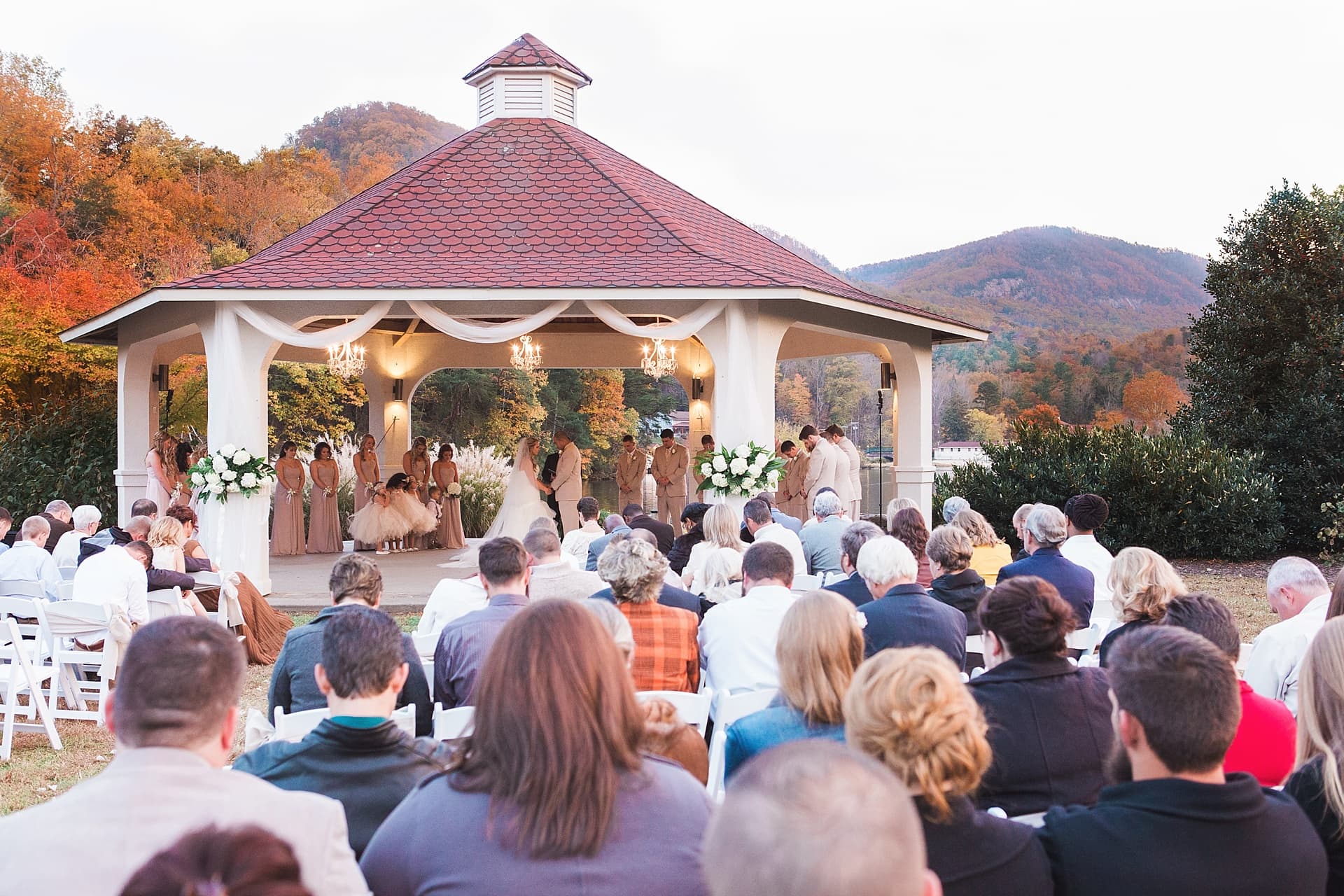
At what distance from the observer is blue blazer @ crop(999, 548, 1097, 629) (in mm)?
5809

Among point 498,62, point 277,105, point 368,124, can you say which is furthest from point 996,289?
point 498,62

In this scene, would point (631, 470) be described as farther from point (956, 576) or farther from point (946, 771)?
point (946, 771)

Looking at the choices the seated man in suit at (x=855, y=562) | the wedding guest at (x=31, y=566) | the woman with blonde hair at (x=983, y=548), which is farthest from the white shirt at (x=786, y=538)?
the wedding guest at (x=31, y=566)

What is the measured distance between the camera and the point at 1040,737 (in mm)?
3137

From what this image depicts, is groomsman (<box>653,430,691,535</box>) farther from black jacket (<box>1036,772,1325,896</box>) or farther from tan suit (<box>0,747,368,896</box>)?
tan suit (<box>0,747,368,896</box>)

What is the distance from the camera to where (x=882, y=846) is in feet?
4.21

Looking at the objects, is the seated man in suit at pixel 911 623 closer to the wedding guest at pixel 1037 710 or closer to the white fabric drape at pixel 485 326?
the wedding guest at pixel 1037 710

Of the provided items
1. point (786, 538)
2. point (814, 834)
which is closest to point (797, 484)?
point (786, 538)

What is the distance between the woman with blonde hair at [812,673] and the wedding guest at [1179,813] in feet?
2.71

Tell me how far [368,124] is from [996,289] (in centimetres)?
3916

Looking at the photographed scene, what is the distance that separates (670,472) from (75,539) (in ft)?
31.0

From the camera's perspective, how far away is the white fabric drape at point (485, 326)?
11.1m

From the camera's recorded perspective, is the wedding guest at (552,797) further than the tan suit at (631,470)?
No

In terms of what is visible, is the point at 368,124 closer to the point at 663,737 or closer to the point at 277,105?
the point at 277,105
